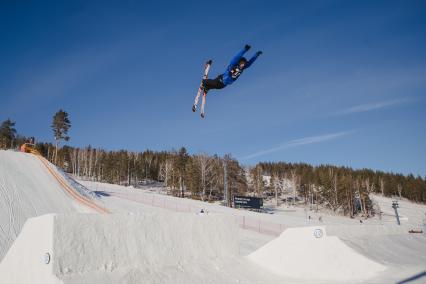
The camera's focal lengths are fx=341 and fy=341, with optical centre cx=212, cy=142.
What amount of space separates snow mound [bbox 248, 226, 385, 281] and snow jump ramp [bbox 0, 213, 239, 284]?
368 cm

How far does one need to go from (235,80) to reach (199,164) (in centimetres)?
6464

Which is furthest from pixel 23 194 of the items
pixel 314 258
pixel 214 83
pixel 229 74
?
pixel 314 258

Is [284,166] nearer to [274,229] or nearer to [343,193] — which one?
[343,193]

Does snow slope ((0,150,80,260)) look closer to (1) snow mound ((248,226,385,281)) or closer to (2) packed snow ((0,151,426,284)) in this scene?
(2) packed snow ((0,151,426,284))

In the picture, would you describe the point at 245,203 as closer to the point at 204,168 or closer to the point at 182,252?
the point at 204,168

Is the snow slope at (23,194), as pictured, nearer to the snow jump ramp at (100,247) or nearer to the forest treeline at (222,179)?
the snow jump ramp at (100,247)

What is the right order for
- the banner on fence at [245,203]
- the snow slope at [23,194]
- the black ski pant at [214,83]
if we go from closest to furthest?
1. the black ski pant at [214,83]
2. the snow slope at [23,194]
3. the banner on fence at [245,203]

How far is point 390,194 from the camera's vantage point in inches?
4579

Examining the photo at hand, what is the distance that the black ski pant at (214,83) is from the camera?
44.6 feet

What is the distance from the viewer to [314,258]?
15.9 metres

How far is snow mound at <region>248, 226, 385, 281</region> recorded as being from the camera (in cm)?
1495

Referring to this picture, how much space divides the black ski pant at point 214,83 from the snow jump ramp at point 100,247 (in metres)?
5.33

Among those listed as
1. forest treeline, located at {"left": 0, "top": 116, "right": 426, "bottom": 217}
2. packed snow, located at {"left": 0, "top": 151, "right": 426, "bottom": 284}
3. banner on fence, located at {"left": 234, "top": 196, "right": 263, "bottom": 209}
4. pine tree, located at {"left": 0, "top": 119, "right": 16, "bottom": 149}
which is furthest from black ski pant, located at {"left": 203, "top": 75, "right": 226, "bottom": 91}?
pine tree, located at {"left": 0, "top": 119, "right": 16, "bottom": 149}

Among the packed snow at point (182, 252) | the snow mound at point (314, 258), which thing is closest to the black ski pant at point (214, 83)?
the packed snow at point (182, 252)
